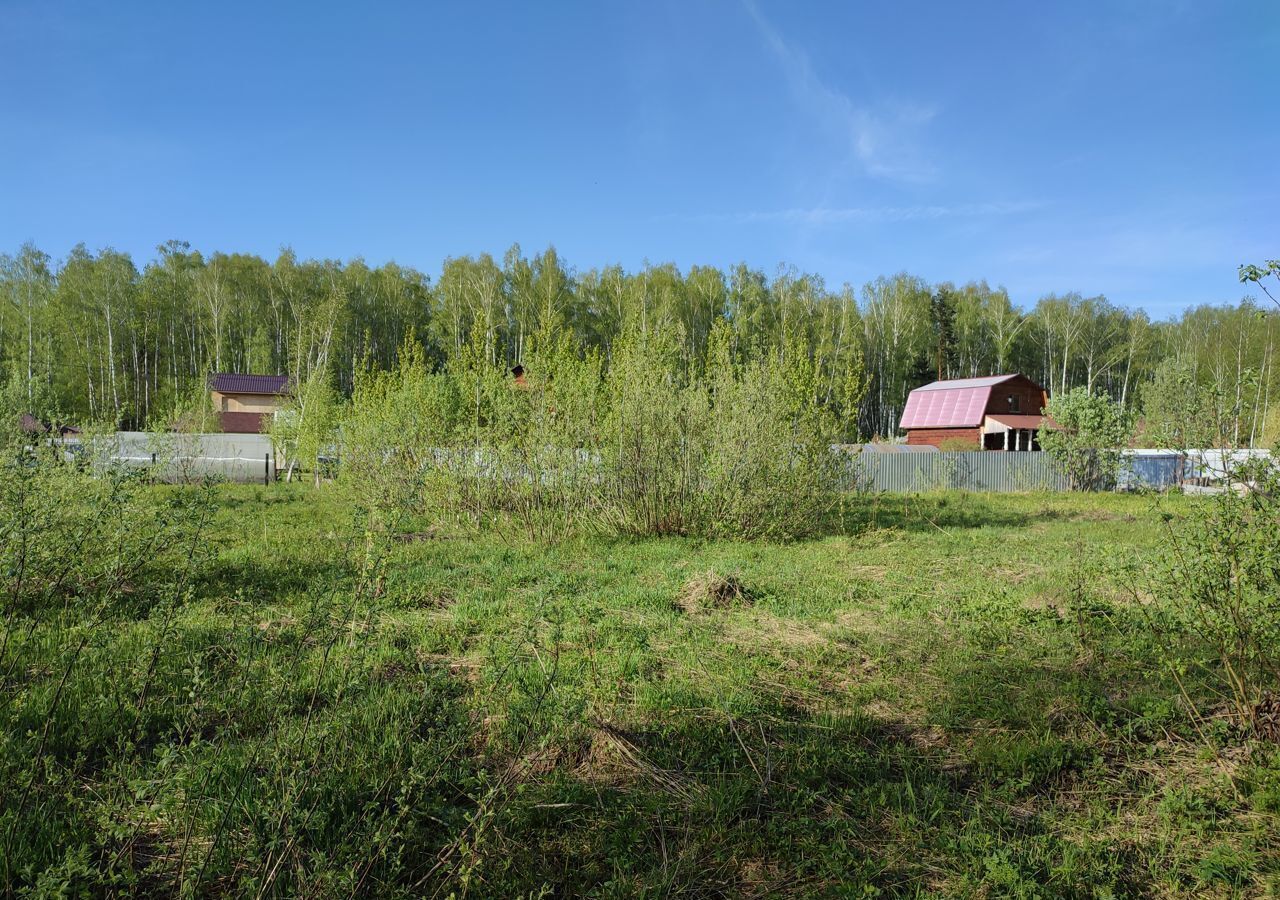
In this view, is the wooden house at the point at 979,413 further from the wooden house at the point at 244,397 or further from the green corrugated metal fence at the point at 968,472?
the wooden house at the point at 244,397

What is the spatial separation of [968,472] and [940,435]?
679 inches

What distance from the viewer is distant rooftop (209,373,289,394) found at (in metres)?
35.8

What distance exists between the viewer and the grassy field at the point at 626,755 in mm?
2199

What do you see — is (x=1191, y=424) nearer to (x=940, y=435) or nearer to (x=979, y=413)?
(x=979, y=413)

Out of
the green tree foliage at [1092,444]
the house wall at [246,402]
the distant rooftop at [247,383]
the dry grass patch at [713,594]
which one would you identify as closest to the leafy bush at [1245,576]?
the dry grass patch at [713,594]

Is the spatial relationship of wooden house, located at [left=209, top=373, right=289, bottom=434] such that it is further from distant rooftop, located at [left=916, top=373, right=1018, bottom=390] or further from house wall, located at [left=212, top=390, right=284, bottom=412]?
distant rooftop, located at [left=916, top=373, right=1018, bottom=390]

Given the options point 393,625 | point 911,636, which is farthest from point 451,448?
point 911,636

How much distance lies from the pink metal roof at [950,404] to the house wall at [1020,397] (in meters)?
0.49

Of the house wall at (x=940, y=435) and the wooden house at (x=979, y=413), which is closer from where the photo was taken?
the wooden house at (x=979, y=413)

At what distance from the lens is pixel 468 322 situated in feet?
115

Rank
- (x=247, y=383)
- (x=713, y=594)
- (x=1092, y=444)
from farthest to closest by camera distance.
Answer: (x=247, y=383), (x=1092, y=444), (x=713, y=594)

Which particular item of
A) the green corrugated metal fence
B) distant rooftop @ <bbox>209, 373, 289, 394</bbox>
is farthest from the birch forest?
the green corrugated metal fence

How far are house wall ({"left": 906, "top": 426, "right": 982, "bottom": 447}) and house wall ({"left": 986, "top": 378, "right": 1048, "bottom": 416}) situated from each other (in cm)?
130

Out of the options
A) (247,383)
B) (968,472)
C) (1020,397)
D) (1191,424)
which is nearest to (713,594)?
(1191,424)
